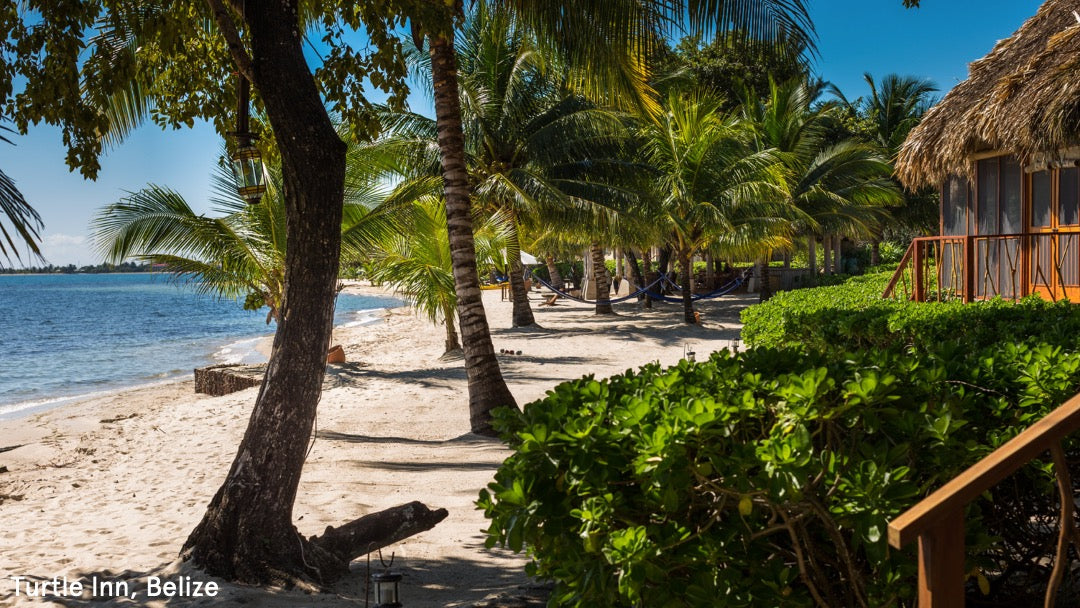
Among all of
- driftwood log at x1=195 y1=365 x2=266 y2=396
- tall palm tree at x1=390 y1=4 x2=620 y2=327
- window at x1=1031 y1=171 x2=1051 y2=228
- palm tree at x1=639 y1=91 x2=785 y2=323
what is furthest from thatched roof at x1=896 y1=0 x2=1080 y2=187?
driftwood log at x1=195 y1=365 x2=266 y2=396

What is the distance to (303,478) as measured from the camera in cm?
675

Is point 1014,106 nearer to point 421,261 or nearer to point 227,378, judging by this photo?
point 421,261

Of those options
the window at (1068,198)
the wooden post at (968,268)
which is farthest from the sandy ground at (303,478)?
the window at (1068,198)

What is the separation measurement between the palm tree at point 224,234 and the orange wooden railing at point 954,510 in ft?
39.7

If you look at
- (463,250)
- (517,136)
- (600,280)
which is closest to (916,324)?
(463,250)

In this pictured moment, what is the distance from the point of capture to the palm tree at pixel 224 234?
1260cm

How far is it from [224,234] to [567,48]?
8044 mm

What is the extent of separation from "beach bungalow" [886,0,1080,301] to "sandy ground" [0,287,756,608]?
5063 millimetres

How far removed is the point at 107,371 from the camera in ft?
82.5

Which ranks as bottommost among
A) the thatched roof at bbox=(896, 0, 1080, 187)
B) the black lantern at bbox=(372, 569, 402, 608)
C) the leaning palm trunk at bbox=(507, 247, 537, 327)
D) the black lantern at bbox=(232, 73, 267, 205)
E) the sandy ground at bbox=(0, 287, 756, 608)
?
the sandy ground at bbox=(0, 287, 756, 608)

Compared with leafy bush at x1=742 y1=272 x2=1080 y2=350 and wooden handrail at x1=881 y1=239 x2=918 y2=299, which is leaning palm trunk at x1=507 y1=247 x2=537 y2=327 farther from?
leafy bush at x1=742 y1=272 x2=1080 y2=350

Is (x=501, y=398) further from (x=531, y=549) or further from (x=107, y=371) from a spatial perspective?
(x=107, y=371)

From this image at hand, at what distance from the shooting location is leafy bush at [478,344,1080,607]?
2057 mm

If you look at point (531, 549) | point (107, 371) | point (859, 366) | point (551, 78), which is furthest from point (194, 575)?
point (107, 371)
